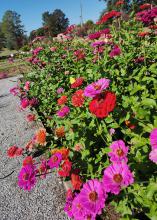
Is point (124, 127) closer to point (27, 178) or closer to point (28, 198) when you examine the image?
point (27, 178)

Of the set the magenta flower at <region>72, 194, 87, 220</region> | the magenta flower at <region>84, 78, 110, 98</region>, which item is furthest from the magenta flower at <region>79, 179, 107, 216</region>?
the magenta flower at <region>84, 78, 110, 98</region>

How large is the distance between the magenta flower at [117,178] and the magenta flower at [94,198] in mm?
41

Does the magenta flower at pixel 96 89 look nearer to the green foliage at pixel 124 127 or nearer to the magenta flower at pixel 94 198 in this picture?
the green foliage at pixel 124 127

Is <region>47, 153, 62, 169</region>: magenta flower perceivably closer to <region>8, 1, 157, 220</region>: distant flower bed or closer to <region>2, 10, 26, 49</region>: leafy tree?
<region>8, 1, 157, 220</region>: distant flower bed

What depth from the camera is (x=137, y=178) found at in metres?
1.72

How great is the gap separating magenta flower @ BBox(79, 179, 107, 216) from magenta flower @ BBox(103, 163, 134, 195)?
A: 0.13 feet

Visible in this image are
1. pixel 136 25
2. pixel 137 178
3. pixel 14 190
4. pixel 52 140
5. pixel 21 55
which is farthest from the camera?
pixel 21 55

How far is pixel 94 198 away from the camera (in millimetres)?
1384

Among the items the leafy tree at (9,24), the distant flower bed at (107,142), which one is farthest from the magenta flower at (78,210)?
the leafy tree at (9,24)

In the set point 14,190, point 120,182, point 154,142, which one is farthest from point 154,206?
point 14,190

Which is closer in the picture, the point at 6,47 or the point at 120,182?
the point at 120,182

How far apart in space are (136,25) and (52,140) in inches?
102

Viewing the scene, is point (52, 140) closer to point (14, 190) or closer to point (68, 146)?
point (68, 146)

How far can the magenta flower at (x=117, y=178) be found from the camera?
134 centimetres
